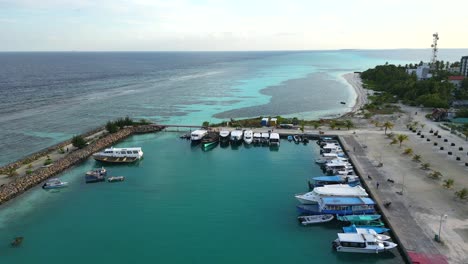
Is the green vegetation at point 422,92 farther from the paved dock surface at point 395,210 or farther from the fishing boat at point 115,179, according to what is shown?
the fishing boat at point 115,179

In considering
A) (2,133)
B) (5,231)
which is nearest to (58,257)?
(5,231)

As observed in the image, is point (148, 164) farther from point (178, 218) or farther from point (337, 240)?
point (337, 240)

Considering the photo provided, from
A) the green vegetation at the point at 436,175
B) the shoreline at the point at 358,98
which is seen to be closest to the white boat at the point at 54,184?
the green vegetation at the point at 436,175

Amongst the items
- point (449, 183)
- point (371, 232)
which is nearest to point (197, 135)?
point (371, 232)

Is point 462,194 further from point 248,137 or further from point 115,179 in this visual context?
point 115,179

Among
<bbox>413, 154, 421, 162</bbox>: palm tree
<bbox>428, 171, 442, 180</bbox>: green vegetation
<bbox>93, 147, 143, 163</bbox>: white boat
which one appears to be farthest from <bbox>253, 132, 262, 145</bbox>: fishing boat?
<bbox>428, 171, 442, 180</bbox>: green vegetation

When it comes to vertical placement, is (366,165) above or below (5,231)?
above

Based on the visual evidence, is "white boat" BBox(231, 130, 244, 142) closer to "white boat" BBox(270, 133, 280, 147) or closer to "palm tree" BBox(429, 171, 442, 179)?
"white boat" BBox(270, 133, 280, 147)
